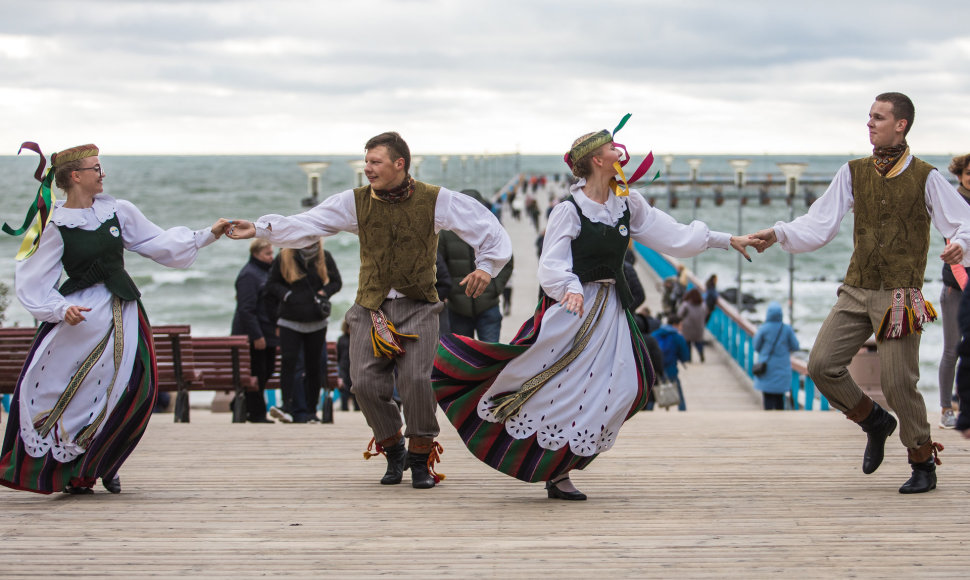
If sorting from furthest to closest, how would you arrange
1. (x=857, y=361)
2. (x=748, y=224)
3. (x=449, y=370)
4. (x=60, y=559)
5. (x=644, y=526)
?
(x=748, y=224) → (x=857, y=361) → (x=449, y=370) → (x=644, y=526) → (x=60, y=559)

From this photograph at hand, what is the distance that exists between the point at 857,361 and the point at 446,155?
34820 mm

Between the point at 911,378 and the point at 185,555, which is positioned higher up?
the point at 911,378

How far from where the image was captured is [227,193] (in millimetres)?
94062

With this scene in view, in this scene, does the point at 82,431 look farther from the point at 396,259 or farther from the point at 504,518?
the point at 504,518

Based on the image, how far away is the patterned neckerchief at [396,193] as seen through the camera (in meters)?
5.27

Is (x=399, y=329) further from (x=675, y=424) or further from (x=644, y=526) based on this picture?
(x=675, y=424)

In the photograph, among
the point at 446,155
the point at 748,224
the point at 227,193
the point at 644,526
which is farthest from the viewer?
the point at 227,193

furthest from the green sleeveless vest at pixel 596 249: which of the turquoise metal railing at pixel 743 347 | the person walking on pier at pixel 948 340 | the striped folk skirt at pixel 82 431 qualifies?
the turquoise metal railing at pixel 743 347

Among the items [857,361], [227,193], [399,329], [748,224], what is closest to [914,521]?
[399,329]

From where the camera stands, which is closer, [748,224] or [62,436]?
[62,436]

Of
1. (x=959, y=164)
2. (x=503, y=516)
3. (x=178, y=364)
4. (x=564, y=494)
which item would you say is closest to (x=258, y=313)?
(x=178, y=364)

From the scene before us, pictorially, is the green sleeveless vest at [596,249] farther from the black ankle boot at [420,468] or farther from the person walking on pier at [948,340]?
the person walking on pier at [948,340]

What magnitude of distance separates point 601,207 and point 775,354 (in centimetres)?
674

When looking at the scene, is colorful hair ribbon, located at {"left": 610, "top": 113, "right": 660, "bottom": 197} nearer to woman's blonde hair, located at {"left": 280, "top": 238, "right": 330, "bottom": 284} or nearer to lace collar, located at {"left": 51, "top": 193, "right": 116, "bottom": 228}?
lace collar, located at {"left": 51, "top": 193, "right": 116, "bottom": 228}
